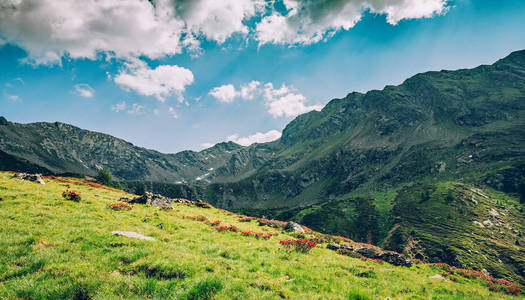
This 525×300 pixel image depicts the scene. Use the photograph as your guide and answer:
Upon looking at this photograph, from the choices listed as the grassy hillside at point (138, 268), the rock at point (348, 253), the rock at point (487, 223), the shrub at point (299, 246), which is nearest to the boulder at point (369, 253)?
the rock at point (348, 253)

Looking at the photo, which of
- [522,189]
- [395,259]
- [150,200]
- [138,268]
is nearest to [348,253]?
[395,259]

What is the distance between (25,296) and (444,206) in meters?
176

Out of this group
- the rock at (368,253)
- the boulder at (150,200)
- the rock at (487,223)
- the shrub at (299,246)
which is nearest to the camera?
the shrub at (299,246)

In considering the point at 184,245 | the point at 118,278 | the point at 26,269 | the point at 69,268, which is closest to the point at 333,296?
the point at 118,278

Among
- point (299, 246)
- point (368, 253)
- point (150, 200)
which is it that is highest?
point (150, 200)

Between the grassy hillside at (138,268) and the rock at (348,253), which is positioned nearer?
the grassy hillside at (138,268)

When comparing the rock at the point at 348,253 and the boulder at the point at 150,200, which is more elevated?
the boulder at the point at 150,200

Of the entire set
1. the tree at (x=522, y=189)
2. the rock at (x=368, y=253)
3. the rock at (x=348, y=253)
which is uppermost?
the tree at (x=522, y=189)

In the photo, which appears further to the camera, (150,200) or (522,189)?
(522,189)

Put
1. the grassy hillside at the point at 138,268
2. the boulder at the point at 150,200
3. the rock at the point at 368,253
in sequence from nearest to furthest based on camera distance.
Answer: the grassy hillside at the point at 138,268 → the rock at the point at 368,253 → the boulder at the point at 150,200

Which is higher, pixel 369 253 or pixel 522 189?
pixel 522 189

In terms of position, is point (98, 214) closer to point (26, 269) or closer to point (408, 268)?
point (26, 269)

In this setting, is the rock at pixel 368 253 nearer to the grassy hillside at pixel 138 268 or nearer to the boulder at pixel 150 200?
the grassy hillside at pixel 138 268

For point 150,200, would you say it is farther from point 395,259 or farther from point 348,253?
point 395,259
